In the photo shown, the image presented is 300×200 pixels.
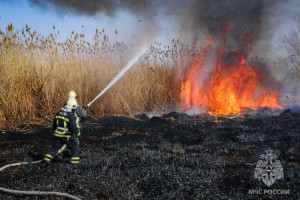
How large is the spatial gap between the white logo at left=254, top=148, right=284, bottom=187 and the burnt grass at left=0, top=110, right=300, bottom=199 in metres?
0.09

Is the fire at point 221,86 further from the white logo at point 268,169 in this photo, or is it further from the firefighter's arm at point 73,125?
the firefighter's arm at point 73,125

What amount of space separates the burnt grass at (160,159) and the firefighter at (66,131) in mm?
202

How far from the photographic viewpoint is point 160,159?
567 cm

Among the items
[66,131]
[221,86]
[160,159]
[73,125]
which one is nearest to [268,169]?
[160,159]

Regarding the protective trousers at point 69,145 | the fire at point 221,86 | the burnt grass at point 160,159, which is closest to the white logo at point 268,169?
the burnt grass at point 160,159

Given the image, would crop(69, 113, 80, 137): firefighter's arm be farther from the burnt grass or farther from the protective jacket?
the burnt grass

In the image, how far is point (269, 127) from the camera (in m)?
8.48

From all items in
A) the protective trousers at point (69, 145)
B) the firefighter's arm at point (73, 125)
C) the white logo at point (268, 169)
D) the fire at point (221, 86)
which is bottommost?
the white logo at point (268, 169)

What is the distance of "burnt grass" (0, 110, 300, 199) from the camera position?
4.32m

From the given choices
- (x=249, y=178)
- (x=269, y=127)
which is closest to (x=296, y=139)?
(x=269, y=127)

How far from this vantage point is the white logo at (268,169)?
4.58 m

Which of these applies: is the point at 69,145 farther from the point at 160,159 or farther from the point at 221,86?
the point at 221,86

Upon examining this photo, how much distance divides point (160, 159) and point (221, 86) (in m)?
6.59

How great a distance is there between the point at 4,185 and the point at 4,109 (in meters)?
3.99
